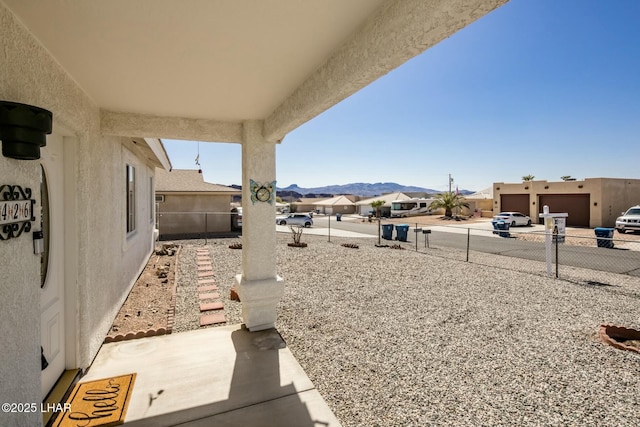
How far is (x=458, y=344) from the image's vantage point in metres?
4.25

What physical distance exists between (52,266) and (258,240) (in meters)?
2.35

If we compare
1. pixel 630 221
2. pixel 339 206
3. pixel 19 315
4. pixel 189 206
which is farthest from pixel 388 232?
pixel 339 206

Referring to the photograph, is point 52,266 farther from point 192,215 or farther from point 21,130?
point 192,215

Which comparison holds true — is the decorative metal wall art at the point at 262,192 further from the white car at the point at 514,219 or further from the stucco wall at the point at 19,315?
the white car at the point at 514,219

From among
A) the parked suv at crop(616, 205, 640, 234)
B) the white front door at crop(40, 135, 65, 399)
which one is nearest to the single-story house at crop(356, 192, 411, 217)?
the parked suv at crop(616, 205, 640, 234)

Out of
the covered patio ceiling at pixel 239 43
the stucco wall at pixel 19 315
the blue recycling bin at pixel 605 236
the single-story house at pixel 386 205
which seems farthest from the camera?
the single-story house at pixel 386 205

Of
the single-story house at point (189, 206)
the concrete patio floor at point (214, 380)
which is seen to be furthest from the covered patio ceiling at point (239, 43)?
the single-story house at point (189, 206)

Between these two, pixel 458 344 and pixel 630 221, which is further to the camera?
pixel 630 221

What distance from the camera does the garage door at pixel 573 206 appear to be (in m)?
24.8

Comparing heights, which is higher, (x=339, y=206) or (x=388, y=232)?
(x=339, y=206)

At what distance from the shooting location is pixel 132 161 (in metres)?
6.43

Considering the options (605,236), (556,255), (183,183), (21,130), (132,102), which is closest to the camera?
(21,130)

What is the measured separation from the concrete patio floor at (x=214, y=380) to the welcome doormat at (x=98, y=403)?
0.09m

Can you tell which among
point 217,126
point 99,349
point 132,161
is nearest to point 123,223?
point 132,161
